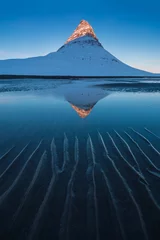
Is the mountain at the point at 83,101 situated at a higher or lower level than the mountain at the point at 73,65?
A: lower

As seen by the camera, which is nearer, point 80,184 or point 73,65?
point 80,184

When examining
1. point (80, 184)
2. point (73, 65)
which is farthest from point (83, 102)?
point (73, 65)

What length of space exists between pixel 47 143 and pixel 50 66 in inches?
4953

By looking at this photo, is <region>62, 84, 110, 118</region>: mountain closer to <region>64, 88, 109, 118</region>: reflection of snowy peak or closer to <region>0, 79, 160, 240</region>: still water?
<region>64, 88, 109, 118</region>: reflection of snowy peak

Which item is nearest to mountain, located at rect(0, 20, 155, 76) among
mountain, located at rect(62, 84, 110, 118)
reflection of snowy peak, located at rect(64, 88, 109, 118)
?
mountain, located at rect(62, 84, 110, 118)

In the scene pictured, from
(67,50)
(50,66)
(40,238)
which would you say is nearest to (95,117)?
(40,238)

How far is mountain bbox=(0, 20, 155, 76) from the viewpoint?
376ft

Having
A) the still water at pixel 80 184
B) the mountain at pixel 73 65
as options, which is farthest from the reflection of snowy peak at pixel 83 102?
the mountain at pixel 73 65

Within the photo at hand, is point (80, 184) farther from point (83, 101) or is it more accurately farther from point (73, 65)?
point (73, 65)

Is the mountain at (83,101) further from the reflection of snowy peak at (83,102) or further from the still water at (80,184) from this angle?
the still water at (80,184)

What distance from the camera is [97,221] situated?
9.89ft

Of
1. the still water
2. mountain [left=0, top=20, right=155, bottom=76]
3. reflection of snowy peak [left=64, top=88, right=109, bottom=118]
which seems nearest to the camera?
the still water

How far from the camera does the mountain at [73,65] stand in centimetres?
11446

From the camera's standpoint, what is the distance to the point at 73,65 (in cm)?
13538
